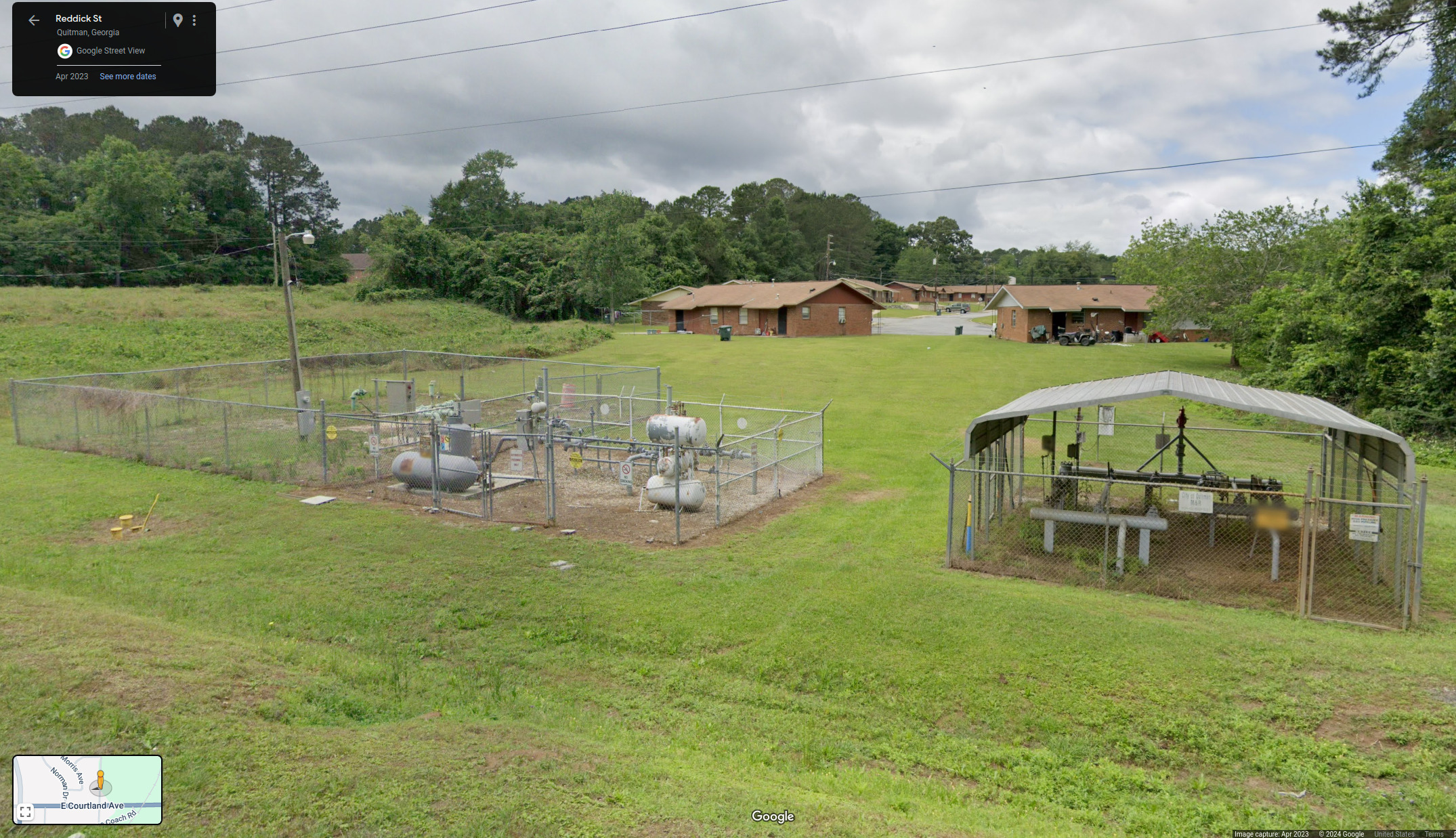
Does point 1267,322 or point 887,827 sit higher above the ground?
point 1267,322

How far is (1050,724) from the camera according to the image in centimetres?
809

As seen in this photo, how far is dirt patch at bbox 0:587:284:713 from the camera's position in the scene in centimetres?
735

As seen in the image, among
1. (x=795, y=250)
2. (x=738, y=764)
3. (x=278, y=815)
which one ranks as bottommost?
(x=738, y=764)

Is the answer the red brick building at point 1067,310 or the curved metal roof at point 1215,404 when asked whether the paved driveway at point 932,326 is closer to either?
the red brick building at point 1067,310

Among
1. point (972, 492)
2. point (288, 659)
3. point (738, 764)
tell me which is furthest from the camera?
point (972, 492)

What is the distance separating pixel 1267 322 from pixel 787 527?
104ft

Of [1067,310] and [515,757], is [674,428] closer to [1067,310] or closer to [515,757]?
[515,757]

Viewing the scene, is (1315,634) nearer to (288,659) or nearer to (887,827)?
(887,827)

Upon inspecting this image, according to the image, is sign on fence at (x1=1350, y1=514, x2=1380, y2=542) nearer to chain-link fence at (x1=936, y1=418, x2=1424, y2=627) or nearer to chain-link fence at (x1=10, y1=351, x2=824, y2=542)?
chain-link fence at (x1=936, y1=418, x2=1424, y2=627)

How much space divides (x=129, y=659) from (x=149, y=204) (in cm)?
7441

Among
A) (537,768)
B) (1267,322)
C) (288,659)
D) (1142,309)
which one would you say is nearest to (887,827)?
(537,768)

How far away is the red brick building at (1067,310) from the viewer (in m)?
56.6

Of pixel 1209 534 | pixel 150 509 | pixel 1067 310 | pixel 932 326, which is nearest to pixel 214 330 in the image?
pixel 150 509

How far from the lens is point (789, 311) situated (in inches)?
2436
